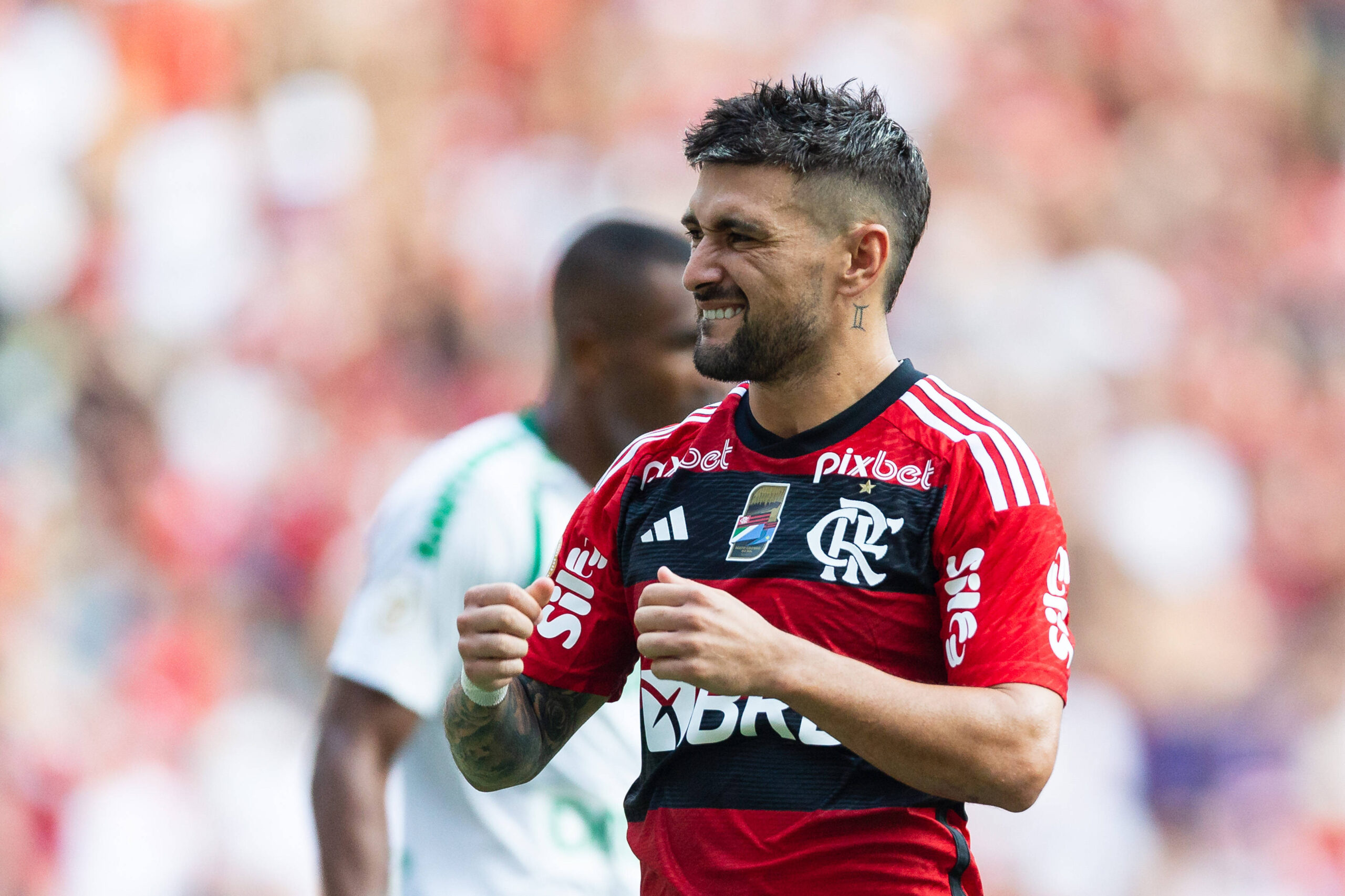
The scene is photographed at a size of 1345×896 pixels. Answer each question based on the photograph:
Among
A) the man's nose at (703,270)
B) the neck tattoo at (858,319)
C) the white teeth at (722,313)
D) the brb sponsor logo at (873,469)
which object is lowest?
the brb sponsor logo at (873,469)

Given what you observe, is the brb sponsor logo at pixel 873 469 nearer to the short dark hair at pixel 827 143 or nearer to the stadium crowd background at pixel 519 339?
the short dark hair at pixel 827 143

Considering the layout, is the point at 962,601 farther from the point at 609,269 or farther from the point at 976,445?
the point at 609,269

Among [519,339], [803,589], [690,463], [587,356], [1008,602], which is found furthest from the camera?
[519,339]

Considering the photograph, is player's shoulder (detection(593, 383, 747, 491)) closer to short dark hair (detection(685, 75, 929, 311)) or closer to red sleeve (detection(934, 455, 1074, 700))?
short dark hair (detection(685, 75, 929, 311))

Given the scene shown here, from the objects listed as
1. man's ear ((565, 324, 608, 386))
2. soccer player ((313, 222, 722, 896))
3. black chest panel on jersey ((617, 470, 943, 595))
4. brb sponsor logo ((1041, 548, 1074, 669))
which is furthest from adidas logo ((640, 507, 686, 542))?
man's ear ((565, 324, 608, 386))

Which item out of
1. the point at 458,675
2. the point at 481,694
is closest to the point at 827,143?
the point at 481,694

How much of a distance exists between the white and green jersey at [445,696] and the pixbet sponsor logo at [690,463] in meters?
1.01

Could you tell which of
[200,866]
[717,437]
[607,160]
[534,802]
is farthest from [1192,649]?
[717,437]

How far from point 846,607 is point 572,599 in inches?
17.5

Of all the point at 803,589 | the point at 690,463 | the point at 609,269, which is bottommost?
the point at 803,589

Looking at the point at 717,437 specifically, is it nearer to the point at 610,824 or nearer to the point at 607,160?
the point at 610,824

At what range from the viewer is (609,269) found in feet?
11.4

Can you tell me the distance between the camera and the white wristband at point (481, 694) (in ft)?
6.37

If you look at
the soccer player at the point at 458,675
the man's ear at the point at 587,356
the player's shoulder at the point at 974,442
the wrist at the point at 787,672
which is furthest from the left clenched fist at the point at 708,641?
the man's ear at the point at 587,356
